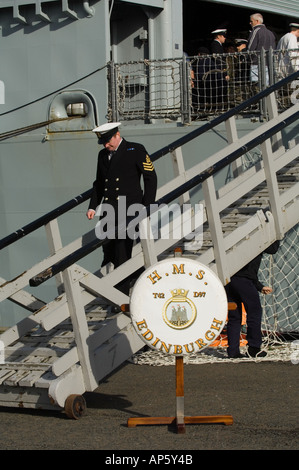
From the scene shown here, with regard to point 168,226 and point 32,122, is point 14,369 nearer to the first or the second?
point 168,226

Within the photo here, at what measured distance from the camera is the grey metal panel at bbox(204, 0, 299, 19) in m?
13.0

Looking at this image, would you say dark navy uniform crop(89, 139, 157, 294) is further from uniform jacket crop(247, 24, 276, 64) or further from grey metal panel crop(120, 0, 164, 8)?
uniform jacket crop(247, 24, 276, 64)

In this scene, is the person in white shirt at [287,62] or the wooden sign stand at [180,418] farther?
the person in white shirt at [287,62]

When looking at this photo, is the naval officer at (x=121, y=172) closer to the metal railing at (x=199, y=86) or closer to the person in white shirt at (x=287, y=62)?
the metal railing at (x=199, y=86)

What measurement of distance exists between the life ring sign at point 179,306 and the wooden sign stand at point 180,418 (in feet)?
0.65

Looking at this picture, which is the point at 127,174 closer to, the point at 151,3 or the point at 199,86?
the point at 199,86

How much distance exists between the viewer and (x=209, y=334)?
19.0ft

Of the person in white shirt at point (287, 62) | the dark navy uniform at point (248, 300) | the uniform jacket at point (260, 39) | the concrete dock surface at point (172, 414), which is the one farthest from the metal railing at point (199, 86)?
the concrete dock surface at point (172, 414)

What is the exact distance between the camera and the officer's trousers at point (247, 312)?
8.37 meters

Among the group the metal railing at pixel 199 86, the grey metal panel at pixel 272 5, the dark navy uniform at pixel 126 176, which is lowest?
the dark navy uniform at pixel 126 176

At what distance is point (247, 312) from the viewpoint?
8398 mm

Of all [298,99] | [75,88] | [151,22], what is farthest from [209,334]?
[151,22]

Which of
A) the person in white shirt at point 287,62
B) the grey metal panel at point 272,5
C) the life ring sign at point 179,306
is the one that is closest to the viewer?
the life ring sign at point 179,306

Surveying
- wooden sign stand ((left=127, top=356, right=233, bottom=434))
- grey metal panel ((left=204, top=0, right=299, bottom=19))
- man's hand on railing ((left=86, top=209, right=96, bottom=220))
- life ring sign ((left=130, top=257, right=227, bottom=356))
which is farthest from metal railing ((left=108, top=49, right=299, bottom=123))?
wooden sign stand ((left=127, top=356, right=233, bottom=434))
